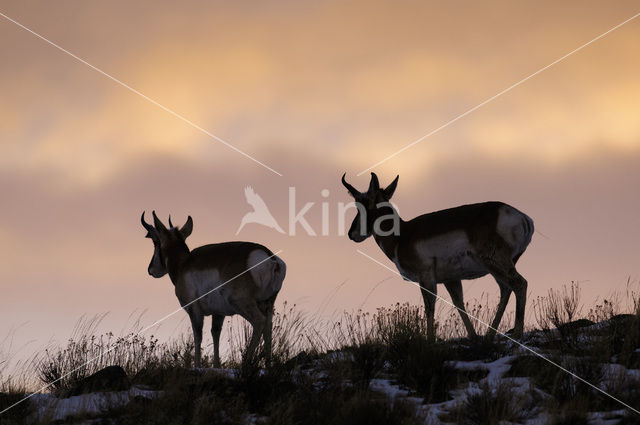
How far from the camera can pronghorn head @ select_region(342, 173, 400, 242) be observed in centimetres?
1488

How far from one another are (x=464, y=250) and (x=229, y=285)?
4.17 meters

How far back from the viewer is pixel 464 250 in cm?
1309

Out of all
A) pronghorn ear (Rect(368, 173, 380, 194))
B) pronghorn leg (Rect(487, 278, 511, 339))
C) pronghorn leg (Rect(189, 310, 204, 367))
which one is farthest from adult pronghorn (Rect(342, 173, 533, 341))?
pronghorn leg (Rect(189, 310, 204, 367))

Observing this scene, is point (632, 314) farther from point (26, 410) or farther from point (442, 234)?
point (26, 410)

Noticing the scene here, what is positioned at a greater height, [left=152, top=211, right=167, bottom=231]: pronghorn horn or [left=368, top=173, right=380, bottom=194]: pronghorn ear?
[left=368, top=173, right=380, bottom=194]: pronghorn ear

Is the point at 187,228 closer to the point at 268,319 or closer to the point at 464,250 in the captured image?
the point at 268,319

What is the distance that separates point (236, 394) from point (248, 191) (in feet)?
32.5

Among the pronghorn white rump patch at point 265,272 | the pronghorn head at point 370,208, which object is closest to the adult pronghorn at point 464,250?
the pronghorn head at point 370,208

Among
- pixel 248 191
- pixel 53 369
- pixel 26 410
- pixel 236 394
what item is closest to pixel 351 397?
pixel 236 394

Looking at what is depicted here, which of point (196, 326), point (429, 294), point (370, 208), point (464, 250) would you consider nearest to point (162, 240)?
point (196, 326)

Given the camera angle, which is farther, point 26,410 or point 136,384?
point 136,384

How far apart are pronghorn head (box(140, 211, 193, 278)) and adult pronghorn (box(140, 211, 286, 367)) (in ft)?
2.53

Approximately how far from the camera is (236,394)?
29.7 ft

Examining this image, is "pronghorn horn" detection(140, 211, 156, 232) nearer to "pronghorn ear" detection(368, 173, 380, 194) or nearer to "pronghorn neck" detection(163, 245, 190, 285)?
"pronghorn neck" detection(163, 245, 190, 285)
